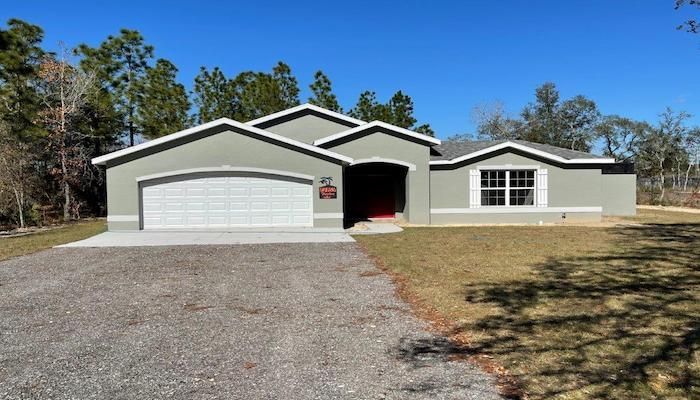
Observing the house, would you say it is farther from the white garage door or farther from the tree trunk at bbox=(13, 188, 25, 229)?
the tree trunk at bbox=(13, 188, 25, 229)

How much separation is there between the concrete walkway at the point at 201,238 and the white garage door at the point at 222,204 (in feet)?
2.71

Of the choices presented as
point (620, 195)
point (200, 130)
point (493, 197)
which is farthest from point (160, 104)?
point (620, 195)

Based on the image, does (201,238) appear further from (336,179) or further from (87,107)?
(87,107)

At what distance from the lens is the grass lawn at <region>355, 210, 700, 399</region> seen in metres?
4.07

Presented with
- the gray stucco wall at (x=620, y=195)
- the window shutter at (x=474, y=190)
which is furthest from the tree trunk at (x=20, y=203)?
the gray stucco wall at (x=620, y=195)

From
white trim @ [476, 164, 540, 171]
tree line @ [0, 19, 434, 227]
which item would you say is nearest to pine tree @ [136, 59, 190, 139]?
tree line @ [0, 19, 434, 227]

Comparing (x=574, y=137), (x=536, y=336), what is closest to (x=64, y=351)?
(x=536, y=336)

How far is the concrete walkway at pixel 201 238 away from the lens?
13.8m

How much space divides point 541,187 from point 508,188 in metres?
1.32

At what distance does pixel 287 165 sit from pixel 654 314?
13.0 m

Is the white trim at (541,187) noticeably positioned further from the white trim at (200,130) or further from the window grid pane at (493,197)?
the white trim at (200,130)

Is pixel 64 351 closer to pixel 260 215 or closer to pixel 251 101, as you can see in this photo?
pixel 260 215

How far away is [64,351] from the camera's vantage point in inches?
194

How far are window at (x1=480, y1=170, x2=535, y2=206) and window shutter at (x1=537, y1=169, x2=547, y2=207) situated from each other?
0.20 m
